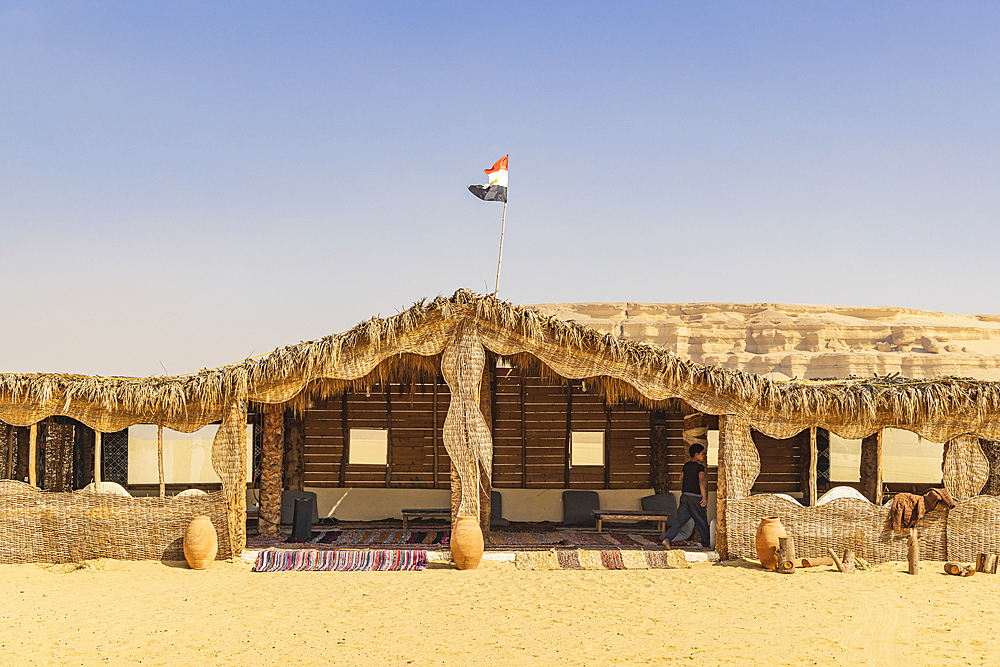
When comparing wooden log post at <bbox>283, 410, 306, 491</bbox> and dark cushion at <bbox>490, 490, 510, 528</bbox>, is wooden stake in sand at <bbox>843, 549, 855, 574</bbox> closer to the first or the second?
dark cushion at <bbox>490, 490, 510, 528</bbox>

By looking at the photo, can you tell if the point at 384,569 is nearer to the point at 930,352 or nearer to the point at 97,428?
the point at 97,428

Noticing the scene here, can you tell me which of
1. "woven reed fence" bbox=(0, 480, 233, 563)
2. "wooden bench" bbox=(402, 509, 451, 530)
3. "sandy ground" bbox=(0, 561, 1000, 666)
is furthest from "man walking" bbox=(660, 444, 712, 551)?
"woven reed fence" bbox=(0, 480, 233, 563)

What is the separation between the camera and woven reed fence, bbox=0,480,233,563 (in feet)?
31.3

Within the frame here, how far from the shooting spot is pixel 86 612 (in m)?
7.31

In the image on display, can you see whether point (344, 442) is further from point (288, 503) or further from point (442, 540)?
point (442, 540)

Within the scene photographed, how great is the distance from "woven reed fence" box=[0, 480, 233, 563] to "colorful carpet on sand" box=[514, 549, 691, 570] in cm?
396

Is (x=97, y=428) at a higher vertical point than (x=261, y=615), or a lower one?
higher

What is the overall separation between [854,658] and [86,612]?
7.01 meters

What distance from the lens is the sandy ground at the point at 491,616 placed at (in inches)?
241

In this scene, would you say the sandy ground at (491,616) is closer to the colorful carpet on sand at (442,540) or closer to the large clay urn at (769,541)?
the large clay urn at (769,541)

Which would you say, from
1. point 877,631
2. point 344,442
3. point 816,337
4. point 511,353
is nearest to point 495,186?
point 511,353

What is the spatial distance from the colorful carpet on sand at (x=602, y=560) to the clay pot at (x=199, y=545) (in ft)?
12.3

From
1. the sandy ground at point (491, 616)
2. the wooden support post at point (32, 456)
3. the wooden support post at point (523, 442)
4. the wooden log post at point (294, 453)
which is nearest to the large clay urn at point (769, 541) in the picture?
the sandy ground at point (491, 616)

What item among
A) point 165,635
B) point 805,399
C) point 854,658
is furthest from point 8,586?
point 805,399
